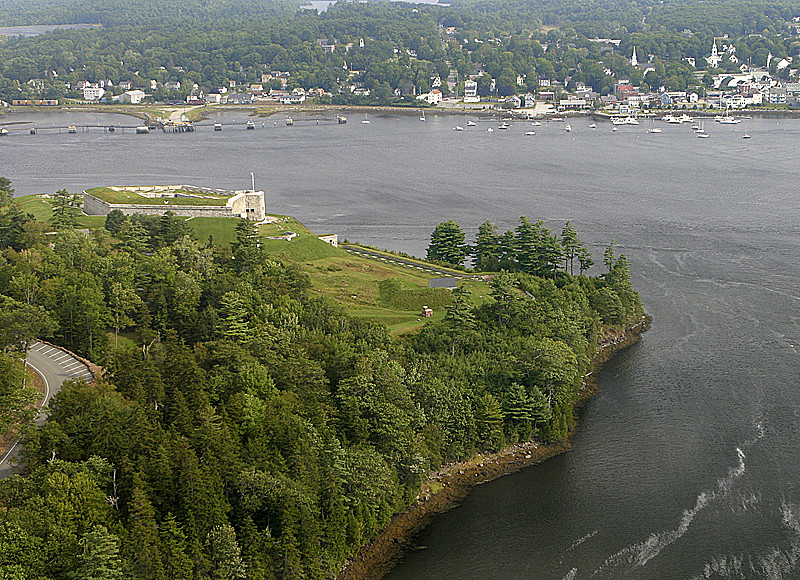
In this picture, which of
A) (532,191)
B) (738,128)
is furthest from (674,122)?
(532,191)

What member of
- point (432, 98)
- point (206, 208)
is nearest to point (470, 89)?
point (432, 98)

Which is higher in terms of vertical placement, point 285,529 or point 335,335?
point 335,335

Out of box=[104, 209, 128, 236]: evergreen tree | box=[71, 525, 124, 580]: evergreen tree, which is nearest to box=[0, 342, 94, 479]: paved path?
box=[71, 525, 124, 580]: evergreen tree

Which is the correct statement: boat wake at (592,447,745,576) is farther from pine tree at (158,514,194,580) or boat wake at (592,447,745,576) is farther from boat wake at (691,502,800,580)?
pine tree at (158,514,194,580)

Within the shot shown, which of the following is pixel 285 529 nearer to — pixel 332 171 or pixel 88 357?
pixel 88 357

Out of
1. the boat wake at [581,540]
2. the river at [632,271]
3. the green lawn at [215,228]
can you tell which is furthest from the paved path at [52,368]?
the green lawn at [215,228]

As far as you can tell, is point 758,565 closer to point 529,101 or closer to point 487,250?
point 487,250
